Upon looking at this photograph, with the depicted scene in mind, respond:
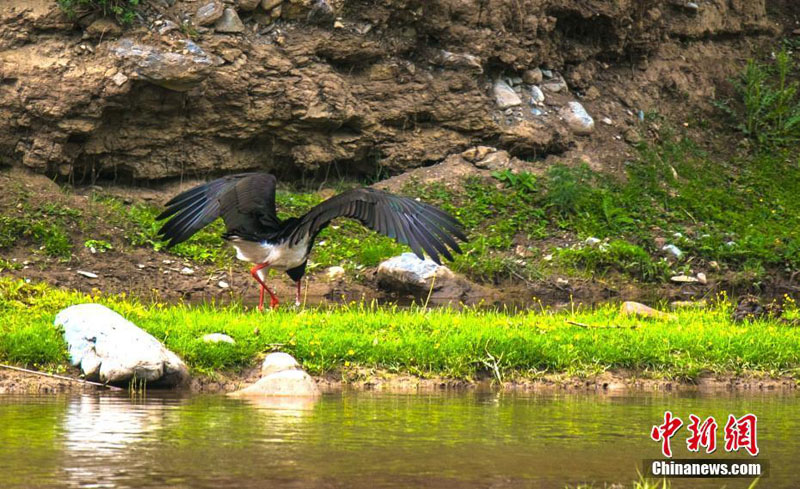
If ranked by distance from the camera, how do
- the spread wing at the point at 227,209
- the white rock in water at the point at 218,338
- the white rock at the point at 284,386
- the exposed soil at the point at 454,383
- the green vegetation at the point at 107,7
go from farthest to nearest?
the green vegetation at the point at 107,7
the spread wing at the point at 227,209
the white rock in water at the point at 218,338
the exposed soil at the point at 454,383
the white rock at the point at 284,386

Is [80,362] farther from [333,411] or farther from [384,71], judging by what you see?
[384,71]

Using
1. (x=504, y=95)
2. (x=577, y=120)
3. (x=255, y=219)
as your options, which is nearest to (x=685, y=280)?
(x=577, y=120)

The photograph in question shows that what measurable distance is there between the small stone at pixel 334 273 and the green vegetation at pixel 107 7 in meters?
4.35

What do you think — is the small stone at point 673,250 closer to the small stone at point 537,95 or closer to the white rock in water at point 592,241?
the white rock in water at point 592,241

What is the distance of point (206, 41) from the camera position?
1625 centimetres

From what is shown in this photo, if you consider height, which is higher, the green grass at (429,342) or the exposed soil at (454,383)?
the green grass at (429,342)

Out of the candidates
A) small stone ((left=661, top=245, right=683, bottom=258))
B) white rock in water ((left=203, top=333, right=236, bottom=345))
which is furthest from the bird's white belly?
small stone ((left=661, top=245, right=683, bottom=258))

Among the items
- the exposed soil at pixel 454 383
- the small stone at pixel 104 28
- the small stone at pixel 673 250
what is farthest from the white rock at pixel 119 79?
the exposed soil at pixel 454 383

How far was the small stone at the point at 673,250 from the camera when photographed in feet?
51.7

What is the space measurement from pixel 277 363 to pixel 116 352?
3.68 feet

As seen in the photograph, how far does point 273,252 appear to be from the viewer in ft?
36.0

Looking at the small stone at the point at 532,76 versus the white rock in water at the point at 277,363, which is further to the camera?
the small stone at the point at 532,76

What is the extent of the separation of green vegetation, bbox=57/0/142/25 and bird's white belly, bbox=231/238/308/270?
19.1 feet

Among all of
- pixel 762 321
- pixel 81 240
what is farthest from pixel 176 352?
pixel 81 240
